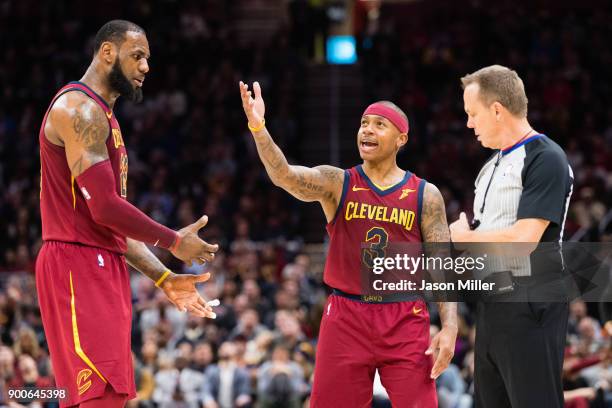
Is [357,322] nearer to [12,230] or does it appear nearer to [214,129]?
[12,230]

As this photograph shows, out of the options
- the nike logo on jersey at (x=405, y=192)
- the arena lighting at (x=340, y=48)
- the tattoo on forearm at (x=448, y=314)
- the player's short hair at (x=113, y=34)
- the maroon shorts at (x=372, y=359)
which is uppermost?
the arena lighting at (x=340, y=48)

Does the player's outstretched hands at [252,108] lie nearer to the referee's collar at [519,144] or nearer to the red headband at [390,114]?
the red headband at [390,114]

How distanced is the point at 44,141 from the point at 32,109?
43.0 ft

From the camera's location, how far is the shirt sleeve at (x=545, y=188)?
4543mm

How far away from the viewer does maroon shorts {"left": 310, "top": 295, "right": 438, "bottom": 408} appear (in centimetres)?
556

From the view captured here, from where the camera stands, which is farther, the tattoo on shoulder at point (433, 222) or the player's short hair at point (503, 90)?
the tattoo on shoulder at point (433, 222)

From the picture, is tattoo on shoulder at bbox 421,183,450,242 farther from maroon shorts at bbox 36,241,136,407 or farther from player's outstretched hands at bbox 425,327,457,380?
maroon shorts at bbox 36,241,136,407

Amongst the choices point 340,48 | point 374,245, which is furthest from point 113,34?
point 340,48

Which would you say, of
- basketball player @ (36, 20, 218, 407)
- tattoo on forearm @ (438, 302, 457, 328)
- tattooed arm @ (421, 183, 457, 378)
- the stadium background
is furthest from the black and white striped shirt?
the stadium background

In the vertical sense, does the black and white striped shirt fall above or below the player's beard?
below

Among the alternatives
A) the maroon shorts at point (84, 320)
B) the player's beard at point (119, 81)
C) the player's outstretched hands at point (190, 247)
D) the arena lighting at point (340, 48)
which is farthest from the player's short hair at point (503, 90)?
the arena lighting at point (340, 48)

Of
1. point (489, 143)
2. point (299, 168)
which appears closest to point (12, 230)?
point (299, 168)

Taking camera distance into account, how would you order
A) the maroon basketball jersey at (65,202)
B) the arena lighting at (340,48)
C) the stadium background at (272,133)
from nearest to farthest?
the maroon basketball jersey at (65,202) < the stadium background at (272,133) < the arena lighting at (340,48)

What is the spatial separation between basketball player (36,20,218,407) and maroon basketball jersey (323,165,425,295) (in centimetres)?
97
